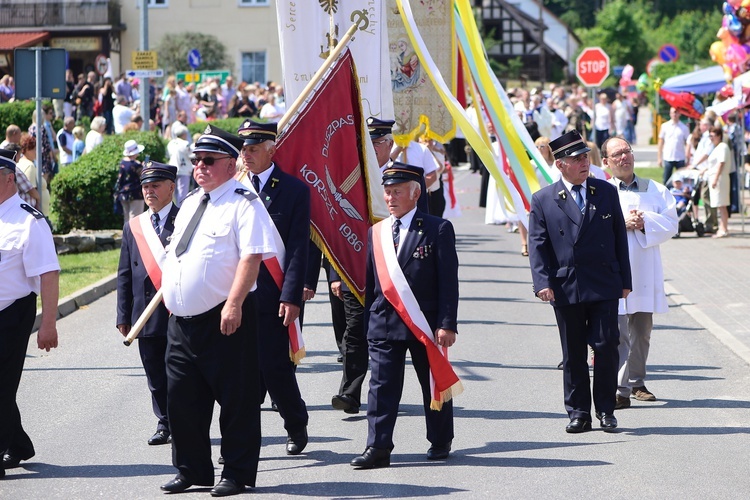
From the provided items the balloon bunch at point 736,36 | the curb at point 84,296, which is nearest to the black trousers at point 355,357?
the curb at point 84,296

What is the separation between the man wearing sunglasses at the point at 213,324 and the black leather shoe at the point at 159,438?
4.34 ft

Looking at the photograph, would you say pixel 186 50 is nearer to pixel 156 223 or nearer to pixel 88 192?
pixel 88 192

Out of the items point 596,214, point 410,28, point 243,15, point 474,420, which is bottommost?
point 474,420

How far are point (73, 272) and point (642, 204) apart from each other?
9.89m

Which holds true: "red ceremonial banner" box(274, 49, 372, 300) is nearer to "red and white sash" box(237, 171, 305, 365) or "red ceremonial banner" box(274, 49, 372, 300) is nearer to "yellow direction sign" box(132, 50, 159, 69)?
"red and white sash" box(237, 171, 305, 365)

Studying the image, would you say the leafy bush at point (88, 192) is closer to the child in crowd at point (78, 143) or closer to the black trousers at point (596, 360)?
the child in crowd at point (78, 143)

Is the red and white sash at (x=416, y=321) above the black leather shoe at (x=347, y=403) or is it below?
above

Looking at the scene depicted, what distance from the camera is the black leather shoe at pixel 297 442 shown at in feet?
26.1

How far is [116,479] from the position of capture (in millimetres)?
7395

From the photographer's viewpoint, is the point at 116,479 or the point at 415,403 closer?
the point at 116,479

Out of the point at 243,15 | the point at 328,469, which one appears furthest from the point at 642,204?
the point at 243,15

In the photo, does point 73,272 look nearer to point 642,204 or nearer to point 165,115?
point 642,204

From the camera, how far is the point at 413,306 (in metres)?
7.78

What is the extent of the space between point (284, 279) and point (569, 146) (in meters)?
2.21
